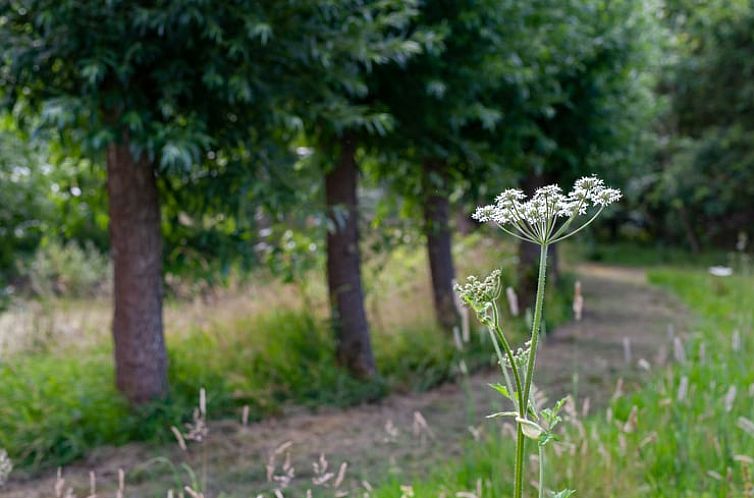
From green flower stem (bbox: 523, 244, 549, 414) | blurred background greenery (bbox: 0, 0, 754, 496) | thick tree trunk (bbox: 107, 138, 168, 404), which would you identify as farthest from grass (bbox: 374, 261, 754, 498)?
thick tree trunk (bbox: 107, 138, 168, 404)

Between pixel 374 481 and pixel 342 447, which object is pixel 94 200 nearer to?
pixel 342 447

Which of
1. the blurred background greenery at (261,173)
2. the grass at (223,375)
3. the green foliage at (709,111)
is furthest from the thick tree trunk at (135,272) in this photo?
the green foliage at (709,111)

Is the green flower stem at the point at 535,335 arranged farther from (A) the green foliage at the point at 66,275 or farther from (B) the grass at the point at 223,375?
(A) the green foliage at the point at 66,275

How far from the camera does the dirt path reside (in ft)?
14.5

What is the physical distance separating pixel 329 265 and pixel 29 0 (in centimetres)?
336

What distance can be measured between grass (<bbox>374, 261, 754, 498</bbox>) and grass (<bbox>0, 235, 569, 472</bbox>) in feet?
7.80

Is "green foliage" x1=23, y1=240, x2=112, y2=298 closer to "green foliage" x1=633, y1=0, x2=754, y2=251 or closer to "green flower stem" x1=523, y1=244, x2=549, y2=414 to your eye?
"green flower stem" x1=523, y1=244, x2=549, y2=414

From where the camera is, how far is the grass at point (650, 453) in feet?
11.3

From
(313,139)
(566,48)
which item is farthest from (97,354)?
(566,48)

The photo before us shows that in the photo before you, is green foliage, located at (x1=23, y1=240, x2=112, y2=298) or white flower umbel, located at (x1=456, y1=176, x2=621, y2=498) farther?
green foliage, located at (x1=23, y1=240, x2=112, y2=298)

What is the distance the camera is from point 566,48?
26.7ft

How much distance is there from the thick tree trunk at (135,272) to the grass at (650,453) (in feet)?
8.22

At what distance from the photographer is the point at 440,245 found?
8.57 meters

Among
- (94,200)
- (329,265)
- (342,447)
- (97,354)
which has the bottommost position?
(342,447)
